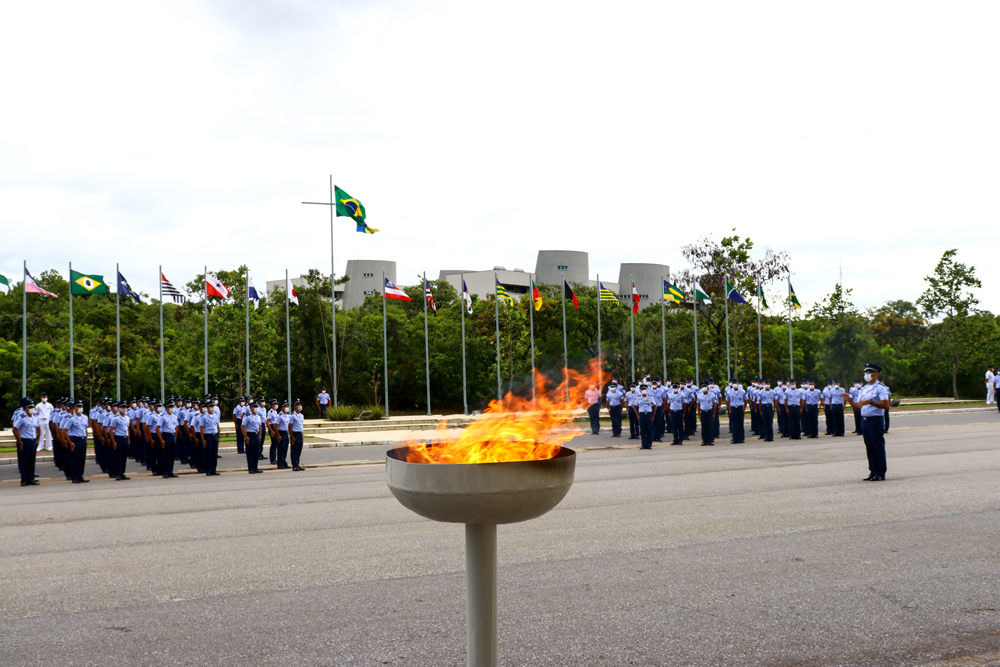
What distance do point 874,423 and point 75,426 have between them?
1527cm

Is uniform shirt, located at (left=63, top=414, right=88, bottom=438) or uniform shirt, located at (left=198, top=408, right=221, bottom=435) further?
uniform shirt, located at (left=198, top=408, right=221, bottom=435)

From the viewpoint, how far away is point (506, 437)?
3.49 meters

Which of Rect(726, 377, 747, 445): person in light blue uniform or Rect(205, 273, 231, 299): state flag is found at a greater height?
Rect(205, 273, 231, 299): state flag

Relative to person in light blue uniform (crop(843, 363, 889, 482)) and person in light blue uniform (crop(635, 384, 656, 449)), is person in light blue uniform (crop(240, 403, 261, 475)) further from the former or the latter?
person in light blue uniform (crop(843, 363, 889, 482))

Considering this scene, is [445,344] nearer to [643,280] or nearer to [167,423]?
[167,423]

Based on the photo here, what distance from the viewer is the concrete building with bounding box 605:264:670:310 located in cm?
7556

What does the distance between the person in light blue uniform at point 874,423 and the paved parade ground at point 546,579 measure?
0.33m

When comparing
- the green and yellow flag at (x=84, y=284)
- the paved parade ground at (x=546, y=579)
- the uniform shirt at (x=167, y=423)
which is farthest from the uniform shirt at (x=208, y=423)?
the green and yellow flag at (x=84, y=284)

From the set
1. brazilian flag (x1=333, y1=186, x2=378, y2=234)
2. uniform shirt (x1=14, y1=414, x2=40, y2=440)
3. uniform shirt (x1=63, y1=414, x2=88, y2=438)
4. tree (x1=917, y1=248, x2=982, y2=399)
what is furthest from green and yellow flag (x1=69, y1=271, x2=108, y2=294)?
tree (x1=917, y1=248, x2=982, y2=399)

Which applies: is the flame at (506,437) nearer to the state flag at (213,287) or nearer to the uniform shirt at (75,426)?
the uniform shirt at (75,426)

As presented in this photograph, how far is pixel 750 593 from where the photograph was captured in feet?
17.9

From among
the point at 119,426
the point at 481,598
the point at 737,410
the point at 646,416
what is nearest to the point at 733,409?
the point at 737,410

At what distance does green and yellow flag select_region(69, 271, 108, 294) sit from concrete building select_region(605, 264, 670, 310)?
175 feet

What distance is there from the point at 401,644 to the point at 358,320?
4236 centimetres
